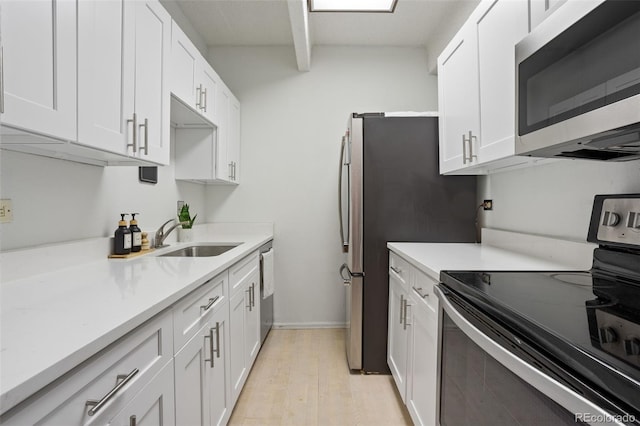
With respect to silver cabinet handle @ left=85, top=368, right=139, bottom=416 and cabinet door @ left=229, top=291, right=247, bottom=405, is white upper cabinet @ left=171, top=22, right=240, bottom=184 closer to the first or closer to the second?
cabinet door @ left=229, top=291, right=247, bottom=405

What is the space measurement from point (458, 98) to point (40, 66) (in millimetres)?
1819

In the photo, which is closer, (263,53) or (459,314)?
(459,314)

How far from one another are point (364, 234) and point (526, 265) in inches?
39.7

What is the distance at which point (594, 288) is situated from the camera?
966mm

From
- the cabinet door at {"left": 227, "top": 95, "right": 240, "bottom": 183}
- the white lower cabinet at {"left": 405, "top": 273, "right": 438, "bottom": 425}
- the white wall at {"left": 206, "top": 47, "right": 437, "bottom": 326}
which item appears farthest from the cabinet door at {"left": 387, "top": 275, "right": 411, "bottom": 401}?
the cabinet door at {"left": 227, "top": 95, "right": 240, "bottom": 183}

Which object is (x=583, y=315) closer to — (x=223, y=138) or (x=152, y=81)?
(x=152, y=81)

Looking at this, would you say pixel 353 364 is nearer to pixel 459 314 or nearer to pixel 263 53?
pixel 459 314

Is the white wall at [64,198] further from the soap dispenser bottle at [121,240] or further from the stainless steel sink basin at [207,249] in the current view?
the stainless steel sink basin at [207,249]

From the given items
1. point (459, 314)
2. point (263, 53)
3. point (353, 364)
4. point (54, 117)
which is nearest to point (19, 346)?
point (54, 117)

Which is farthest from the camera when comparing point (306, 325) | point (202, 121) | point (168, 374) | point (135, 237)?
point (306, 325)

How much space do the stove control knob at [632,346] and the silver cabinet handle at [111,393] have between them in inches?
39.4

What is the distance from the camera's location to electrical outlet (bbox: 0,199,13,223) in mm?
1132

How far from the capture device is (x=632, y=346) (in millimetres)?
557

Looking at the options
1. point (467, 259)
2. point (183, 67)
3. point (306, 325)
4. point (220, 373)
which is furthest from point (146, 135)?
point (306, 325)
